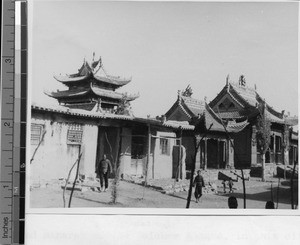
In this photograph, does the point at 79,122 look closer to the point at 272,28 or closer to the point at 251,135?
the point at 251,135

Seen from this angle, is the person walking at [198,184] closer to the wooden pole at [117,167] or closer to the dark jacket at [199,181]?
the dark jacket at [199,181]

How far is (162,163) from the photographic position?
1685mm

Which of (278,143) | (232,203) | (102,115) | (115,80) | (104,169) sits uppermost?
(115,80)

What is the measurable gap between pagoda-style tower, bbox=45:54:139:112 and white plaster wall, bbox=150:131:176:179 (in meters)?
0.22

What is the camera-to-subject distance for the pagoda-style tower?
1.61 m

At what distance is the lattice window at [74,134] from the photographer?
63.7 inches

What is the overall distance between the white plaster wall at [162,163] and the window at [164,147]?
13 mm

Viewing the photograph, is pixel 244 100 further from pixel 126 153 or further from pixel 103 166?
pixel 103 166

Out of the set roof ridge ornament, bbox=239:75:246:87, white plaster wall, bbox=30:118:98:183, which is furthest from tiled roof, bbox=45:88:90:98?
roof ridge ornament, bbox=239:75:246:87

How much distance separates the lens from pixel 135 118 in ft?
5.40

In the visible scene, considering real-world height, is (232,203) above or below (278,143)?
below

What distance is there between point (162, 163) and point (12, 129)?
606 millimetres

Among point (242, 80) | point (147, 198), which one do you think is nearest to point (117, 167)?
point (147, 198)

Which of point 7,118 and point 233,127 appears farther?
point 233,127
